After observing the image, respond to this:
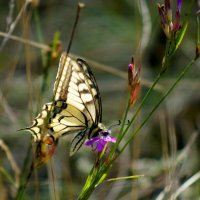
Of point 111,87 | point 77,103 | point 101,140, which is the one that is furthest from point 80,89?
point 111,87

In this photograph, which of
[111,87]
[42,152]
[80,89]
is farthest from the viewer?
[111,87]

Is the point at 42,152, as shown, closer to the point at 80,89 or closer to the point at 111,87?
the point at 80,89

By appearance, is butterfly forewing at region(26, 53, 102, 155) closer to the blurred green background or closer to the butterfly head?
the butterfly head

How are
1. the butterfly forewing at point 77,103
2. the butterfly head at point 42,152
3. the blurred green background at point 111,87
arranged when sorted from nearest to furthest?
the butterfly head at point 42,152 → the butterfly forewing at point 77,103 → the blurred green background at point 111,87

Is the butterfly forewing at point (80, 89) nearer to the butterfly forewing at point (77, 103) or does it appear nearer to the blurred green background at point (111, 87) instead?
the butterfly forewing at point (77, 103)

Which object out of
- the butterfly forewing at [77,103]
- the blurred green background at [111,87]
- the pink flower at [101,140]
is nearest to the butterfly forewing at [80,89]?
the butterfly forewing at [77,103]

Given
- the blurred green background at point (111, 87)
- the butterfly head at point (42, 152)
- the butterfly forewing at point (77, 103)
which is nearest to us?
the butterfly head at point (42, 152)

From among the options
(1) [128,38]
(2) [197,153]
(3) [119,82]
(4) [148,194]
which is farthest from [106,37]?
(4) [148,194]

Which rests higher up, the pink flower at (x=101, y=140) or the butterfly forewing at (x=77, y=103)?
the butterfly forewing at (x=77, y=103)

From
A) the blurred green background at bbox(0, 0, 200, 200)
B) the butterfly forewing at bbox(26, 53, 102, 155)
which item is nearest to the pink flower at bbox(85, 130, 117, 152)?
the butterfly forewing at bbox(26, 53, 102, 155)
